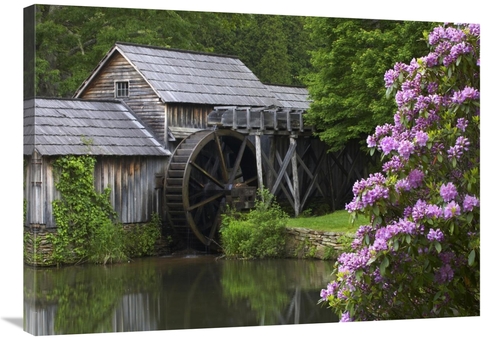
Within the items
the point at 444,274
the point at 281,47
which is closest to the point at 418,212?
the point at 444,274

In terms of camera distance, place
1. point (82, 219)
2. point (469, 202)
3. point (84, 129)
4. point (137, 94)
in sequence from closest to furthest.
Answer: point (469, 202) < point (82, 219) < point (84, 129) < point (137, 94)

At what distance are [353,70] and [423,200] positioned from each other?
419 cm

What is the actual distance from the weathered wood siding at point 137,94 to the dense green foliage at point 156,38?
59 centimetres

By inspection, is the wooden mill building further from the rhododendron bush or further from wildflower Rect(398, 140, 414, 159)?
wildflower Rect(398, 140, 414, 159)

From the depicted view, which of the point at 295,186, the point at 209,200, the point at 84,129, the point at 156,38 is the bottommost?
the point at 209,200

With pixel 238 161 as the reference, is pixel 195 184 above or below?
below

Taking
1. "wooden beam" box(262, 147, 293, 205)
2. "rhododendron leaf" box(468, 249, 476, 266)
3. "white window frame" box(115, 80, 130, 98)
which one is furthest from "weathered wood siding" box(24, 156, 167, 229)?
"rhododendron leaf" box(468, 249, 476, 266)

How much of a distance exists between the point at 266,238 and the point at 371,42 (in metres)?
2.79

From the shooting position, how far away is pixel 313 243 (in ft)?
38.3

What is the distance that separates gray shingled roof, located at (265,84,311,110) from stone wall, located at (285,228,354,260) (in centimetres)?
168

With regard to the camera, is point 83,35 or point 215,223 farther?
point 215,223

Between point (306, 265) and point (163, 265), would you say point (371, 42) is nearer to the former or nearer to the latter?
point (306, 265)

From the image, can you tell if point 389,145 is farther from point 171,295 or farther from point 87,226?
point 87,226

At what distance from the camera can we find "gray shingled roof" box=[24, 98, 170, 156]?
9.27 m
